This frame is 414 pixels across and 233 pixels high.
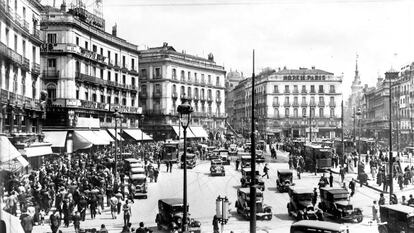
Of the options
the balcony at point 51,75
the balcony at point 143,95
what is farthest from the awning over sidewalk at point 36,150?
the balcony at point 143,95

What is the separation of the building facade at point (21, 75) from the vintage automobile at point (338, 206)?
18.3 meters

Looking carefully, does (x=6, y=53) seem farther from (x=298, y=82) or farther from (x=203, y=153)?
(x=298, y=82)

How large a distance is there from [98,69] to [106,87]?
106 inches

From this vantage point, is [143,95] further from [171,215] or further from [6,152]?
[171,215]

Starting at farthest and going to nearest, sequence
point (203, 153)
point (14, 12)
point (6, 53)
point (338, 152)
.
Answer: point (203, 153) < point (338, 152) < point (14, 12) < point (6, 53)

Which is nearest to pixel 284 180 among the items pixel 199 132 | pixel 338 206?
pixel 338 206

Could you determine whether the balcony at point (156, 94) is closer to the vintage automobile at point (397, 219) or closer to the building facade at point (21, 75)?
the building facade at point (21, 75)

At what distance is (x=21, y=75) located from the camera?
3138cm

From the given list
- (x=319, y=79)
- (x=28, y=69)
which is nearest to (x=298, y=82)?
(x=319, y=79)

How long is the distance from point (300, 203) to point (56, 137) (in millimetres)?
27193

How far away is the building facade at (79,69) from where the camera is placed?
43.8 m

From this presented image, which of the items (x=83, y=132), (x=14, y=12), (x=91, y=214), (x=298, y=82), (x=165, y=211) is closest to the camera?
(x=165, y=211)

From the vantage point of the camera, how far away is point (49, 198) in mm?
22391

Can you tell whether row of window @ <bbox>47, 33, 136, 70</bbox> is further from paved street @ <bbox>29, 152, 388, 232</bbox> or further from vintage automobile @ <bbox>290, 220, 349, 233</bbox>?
vintage automobile @ <bbox>290, 220, 349, 233</bbox>
